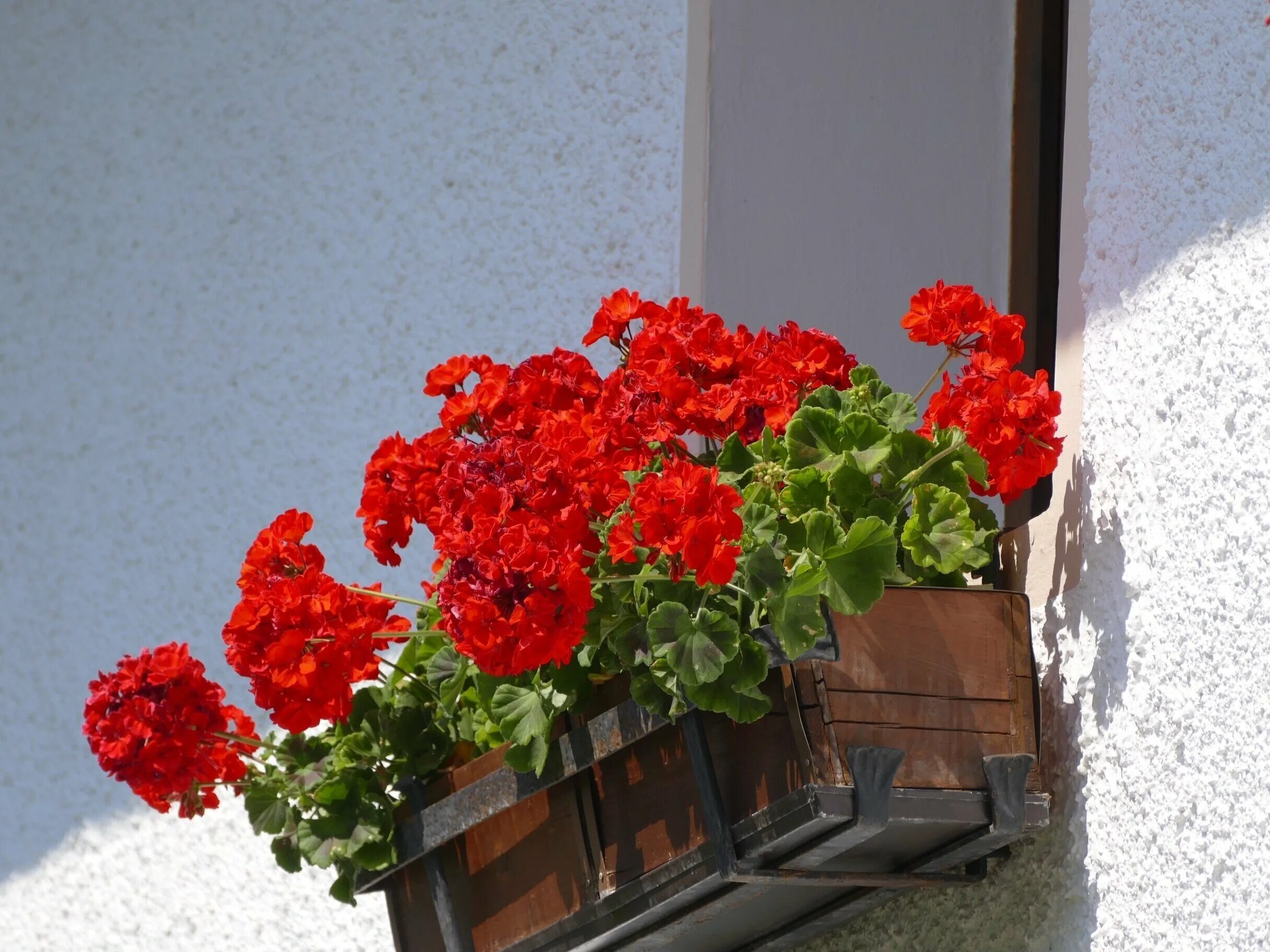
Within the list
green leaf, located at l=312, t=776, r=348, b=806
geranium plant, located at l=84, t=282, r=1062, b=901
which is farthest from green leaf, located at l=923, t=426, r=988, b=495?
green leaf, located at l=312, t=776, r=348, b=806

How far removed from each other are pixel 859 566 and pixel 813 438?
0.58ft

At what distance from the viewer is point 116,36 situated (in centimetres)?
287

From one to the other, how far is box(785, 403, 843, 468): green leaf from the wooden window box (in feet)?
0.44

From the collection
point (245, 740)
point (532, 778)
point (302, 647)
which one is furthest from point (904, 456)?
point (245, 740)

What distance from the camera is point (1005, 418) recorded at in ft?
4.28

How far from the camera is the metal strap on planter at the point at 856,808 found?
1233 mm

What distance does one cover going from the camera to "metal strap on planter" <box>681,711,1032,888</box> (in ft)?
4.05

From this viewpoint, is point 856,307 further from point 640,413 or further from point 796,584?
point 796,584

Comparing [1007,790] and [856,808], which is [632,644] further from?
[1007,790]

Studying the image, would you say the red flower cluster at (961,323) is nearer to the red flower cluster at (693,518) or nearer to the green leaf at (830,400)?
the green leaf at (830,400)

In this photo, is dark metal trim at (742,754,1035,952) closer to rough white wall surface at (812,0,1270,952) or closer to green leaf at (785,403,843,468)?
rough white wall surface at (812,0,1270,952)

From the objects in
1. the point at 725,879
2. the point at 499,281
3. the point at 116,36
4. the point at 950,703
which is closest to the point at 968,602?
the point at 950,703

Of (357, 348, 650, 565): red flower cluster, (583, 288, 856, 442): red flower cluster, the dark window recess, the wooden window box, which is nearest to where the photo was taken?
the wooden window box

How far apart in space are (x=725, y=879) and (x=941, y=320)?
534 mm
